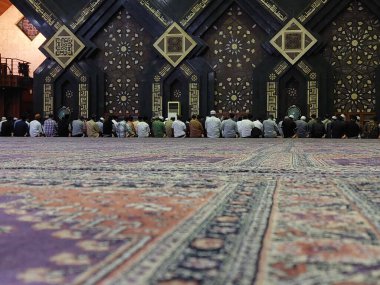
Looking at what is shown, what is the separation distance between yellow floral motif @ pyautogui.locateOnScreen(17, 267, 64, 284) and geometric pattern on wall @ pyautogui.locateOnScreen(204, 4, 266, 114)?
37.6 ft

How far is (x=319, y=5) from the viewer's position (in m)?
11.7

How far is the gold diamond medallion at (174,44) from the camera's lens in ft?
39.8

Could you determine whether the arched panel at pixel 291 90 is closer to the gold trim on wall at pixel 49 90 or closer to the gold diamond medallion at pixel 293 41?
the gold diamond medallion at pixel 293 41

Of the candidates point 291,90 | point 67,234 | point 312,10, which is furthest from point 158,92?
point 67,234

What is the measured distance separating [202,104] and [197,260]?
1138 cm

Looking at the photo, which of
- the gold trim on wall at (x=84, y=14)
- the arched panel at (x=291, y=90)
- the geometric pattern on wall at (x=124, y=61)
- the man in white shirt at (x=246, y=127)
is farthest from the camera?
the gold trim on wall at (x=84, y=14)

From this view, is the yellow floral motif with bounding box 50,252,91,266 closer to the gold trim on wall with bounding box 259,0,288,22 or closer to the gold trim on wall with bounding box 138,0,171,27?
the gold trim on wall with bounding box 259,0,288,22

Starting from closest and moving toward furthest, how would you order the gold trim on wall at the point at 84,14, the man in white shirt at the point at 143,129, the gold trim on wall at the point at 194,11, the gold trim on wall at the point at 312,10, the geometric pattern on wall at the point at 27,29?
the man in white shirt at the point at 143,129, the gold trim on wall at the point at 312,10, the gold trim on wall at the point at 194,11, the gold trim on wall at the point at 84,14, the geometric pattern on wall at the point at 27,29

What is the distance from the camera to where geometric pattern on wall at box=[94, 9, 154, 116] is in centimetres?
1268

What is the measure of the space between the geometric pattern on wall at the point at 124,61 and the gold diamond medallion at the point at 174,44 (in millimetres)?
488

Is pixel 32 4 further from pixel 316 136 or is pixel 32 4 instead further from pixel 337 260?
pixel 337 260

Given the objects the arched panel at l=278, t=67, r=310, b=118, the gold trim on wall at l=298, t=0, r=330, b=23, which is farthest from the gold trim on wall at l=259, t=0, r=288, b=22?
the arched panel at l=278, t=67, r=310, b=118

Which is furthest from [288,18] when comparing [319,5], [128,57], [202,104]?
[128,57]

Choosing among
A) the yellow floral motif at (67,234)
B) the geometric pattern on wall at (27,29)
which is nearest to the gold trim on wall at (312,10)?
the geometric pattern on wall at (27,29)
